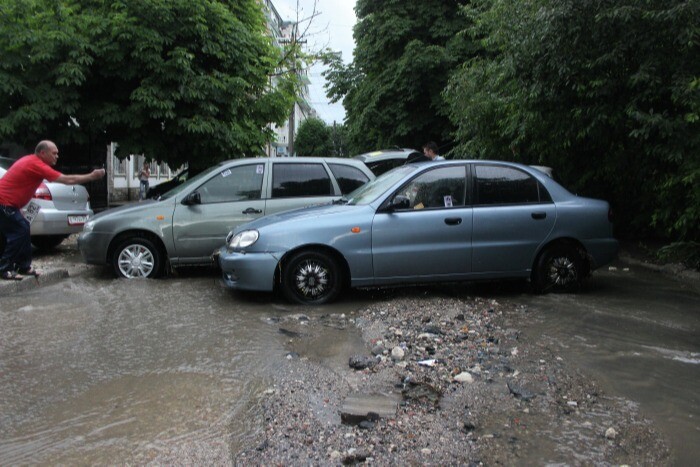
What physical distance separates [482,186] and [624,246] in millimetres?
5431

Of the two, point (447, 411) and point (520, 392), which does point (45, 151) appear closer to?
point (447, 411)

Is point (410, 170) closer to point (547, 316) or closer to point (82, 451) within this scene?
point (547, 316)

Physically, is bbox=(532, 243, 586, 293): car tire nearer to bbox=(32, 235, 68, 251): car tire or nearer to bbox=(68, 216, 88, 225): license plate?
A: bbox=(68, 216, 88, 225): license plate

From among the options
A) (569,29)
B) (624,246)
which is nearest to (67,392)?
(569,29)

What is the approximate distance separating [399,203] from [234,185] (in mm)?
2730

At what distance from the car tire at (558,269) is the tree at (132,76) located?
7.89m

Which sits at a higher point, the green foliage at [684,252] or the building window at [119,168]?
the building window at [119,168]

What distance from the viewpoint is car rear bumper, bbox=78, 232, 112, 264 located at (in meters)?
8.09

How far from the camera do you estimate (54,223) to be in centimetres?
973

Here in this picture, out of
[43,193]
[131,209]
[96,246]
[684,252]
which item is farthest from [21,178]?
[684,252]

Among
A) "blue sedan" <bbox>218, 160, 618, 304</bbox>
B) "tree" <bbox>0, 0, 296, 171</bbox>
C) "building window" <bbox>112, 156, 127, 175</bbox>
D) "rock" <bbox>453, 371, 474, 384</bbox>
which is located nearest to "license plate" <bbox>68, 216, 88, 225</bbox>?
"tree" <bbox>0, 0, 296, 171</bbox>

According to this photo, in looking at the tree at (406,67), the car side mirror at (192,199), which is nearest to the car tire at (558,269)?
the car side mirror at (192,199)

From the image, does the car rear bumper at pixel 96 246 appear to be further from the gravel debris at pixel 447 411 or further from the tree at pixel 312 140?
the tree at pixel 312 140

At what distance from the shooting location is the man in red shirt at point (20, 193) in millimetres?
7234
